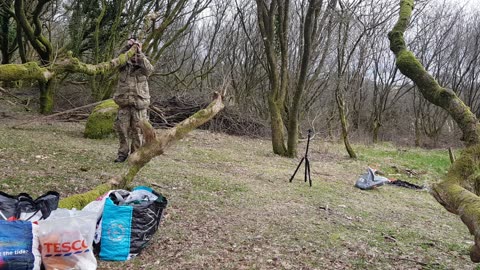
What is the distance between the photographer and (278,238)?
15.3 ft

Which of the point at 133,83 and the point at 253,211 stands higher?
the point at 133,83

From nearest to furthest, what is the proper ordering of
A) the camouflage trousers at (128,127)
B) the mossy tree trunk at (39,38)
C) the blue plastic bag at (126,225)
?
the blue plastic bag at (126,225), the camouflage trousers at (128,127), the mossy tree trunk at (39,38)

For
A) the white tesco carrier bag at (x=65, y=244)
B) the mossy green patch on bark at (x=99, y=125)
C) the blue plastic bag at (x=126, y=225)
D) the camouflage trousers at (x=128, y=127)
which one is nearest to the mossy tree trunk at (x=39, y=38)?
the mossy green patch on bark at (x=99, y=125)

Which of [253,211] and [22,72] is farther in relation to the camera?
[253,211]

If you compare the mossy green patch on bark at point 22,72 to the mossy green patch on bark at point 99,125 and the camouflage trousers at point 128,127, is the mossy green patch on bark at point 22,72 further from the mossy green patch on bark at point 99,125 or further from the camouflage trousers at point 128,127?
the mossy green patch on bark at point 99,125

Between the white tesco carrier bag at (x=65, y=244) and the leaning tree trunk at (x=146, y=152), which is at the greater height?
the leaning tree trunk at (x=146, y=152)

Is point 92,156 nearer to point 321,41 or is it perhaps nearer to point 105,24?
point 105,24

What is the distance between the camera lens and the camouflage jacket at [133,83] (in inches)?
288

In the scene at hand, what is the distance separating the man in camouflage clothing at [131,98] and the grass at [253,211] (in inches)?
21.7

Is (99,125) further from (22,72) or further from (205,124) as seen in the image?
(22,72)

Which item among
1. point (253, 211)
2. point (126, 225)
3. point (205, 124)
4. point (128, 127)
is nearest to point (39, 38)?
point (205, 124)

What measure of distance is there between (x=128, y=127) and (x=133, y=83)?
848 mm

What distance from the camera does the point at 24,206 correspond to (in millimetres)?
3588

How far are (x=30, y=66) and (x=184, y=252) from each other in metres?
2.19
